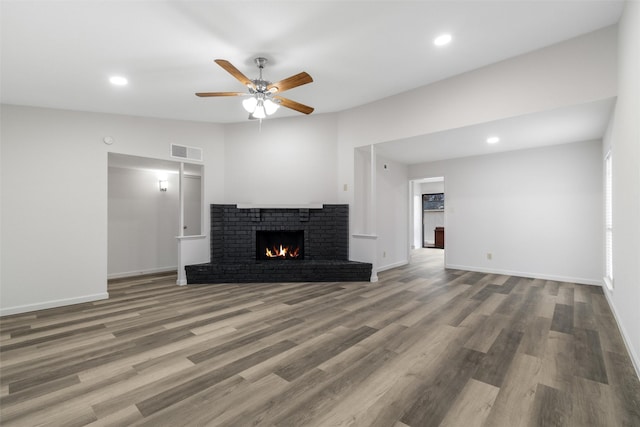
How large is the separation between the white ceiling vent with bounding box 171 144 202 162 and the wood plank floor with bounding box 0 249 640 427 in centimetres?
247

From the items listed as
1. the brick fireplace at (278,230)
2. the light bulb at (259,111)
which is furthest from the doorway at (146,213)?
the light bulb at (259,111)

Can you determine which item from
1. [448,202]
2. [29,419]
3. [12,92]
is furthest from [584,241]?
[12,92]

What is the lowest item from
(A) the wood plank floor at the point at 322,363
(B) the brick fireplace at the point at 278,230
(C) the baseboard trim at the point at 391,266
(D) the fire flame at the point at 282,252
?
(A) the wood plank floor at the point at 322,363

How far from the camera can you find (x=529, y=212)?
16.2ft

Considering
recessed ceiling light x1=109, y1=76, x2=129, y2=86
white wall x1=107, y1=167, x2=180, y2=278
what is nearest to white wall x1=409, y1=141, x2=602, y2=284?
recessed ceiling light x1=109, y1=76, x2=129, y2=86

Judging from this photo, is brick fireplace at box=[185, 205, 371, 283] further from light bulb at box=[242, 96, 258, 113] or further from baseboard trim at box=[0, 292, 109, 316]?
light bulb at box=[242, 96, 258, 113]

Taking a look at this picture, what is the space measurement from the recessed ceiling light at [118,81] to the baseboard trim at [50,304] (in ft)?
9.56

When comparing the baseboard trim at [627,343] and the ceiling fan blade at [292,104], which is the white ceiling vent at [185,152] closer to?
the ceiling fan blade at [292,104]

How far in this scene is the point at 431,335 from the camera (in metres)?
2.58

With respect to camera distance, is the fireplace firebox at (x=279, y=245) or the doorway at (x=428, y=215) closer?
the fireplace firebox at (x=279, y=245)

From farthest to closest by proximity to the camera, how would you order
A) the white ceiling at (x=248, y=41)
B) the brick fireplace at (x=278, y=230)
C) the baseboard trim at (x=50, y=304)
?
the brick fireplace at (x=278, y=230) → the baseboard trim at (x=50, y=304) → the white ceiling at (x=248, y=41)

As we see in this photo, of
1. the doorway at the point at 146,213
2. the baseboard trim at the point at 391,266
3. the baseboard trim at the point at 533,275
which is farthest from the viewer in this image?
the baseboard trim at the point at 391,266

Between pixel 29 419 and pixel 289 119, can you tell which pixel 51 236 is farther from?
pixel 289 119

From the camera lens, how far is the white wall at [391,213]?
5559 millimetres
